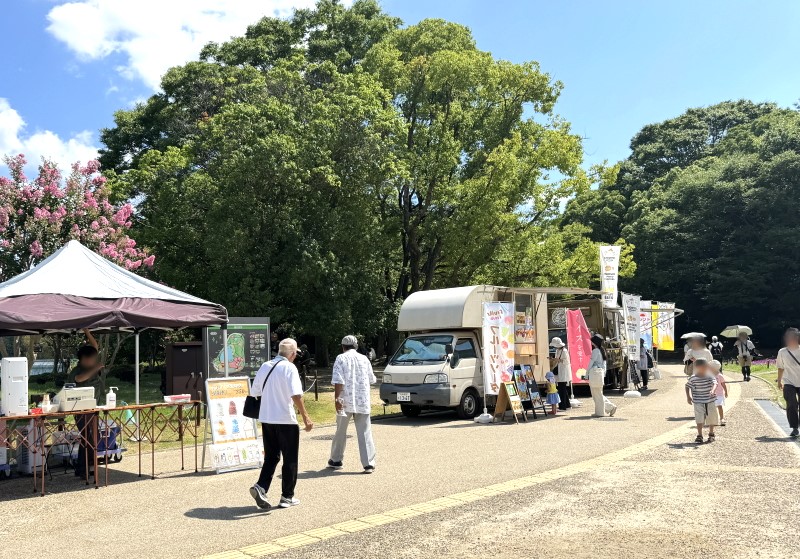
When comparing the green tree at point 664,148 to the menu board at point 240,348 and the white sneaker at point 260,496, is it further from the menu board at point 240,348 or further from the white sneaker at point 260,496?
the white sneaker at point 260,496

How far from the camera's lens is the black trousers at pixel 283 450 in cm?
713

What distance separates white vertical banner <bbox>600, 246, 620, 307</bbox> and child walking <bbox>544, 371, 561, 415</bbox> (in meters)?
6.39

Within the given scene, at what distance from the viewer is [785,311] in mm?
45969

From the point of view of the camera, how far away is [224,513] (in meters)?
7.04

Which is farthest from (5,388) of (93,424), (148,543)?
(148,543)

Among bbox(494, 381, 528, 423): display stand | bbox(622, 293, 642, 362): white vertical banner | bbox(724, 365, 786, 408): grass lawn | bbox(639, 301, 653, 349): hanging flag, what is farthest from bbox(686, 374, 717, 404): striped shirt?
bbox(639, 301, 653, 349): hanging flag

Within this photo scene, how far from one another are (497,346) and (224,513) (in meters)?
8.64

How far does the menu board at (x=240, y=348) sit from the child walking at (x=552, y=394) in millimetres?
6783

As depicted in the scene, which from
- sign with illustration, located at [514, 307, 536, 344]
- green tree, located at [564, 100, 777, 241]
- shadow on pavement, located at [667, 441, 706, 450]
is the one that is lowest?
shadow on pavement, located at [667, 441, 706, 450]

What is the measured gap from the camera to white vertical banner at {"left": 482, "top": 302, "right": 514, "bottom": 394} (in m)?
14.5

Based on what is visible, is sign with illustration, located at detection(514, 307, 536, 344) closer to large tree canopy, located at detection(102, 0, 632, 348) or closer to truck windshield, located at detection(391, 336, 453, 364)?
truck windshield, located at detection(391, 336, 453, 364)

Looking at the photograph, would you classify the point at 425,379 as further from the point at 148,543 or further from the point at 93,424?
the point at 148,543

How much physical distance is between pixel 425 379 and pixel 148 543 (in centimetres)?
927

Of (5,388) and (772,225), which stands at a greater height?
(772,225)
